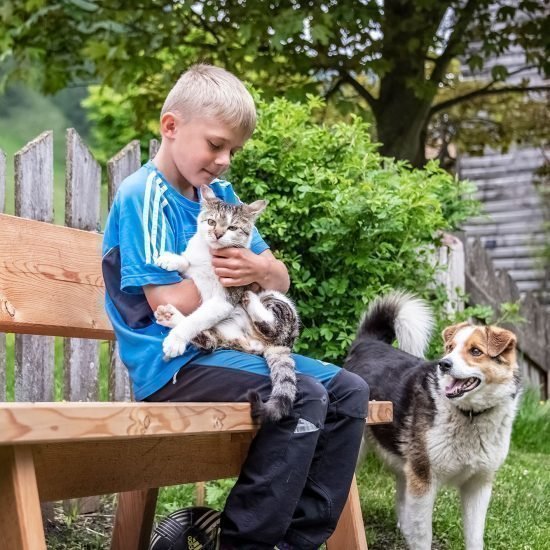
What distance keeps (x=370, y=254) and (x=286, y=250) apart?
0.45 m

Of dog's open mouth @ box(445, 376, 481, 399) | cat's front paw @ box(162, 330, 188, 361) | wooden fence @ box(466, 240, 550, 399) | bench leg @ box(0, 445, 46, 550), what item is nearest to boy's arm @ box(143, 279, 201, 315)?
cat's front paw @ box(162, 330, 188, 361)

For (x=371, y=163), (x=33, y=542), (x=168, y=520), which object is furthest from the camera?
(x=371, y=163)

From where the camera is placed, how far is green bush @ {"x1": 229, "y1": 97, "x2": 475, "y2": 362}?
15.5 ft

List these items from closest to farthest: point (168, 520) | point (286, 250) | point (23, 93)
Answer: point (168, 520) < point (286, 250) < point (23, 93)

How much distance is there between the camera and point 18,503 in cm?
194

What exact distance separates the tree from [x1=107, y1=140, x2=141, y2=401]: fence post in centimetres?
268

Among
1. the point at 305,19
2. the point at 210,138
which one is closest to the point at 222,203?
the point at 210,138

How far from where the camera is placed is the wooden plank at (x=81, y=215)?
4395 millimetres

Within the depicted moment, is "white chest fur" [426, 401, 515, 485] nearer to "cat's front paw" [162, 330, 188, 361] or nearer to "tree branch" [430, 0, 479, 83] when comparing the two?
"cat's front paw" [162, 330, 188, 361]

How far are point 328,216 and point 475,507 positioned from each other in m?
1.65

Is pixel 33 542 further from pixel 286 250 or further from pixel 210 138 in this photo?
pixel 286 250

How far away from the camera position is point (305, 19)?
7.29 metres

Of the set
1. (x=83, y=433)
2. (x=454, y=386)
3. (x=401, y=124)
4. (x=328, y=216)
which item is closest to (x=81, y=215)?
(x=328, y=216)

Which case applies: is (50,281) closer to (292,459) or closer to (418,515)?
(292,459)
